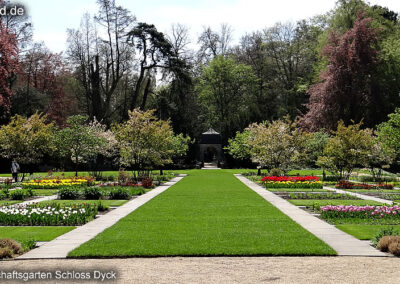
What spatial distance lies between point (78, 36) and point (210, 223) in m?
40.4

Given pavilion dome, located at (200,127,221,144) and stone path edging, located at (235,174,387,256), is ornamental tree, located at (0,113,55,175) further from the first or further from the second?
pavilion dome, located at (200,127,221,144)

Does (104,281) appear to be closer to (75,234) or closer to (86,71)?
(75,234)

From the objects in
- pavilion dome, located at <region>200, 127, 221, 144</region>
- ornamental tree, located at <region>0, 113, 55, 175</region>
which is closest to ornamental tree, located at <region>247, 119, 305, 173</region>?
ornamental tree, located at <region>0, 113, 55, 175</region>

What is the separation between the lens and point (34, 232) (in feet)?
33.9

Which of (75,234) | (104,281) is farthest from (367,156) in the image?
(104,281)

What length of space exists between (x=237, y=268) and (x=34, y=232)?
556 centimetres

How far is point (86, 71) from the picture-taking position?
162ft

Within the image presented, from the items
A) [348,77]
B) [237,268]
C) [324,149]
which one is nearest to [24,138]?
[324,149]

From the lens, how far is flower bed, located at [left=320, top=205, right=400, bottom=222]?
12.2 m

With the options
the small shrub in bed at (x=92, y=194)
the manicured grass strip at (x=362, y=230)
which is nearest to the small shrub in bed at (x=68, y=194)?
the small shrub in bed at (x=92, y=194)

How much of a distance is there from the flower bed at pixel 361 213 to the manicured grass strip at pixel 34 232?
719 centimetres

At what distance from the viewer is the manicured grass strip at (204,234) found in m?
8.25

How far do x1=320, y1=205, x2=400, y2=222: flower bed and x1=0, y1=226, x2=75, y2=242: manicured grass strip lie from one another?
7.19 metres

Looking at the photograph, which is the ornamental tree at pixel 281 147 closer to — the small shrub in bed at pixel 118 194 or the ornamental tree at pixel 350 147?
the ornamental tree at pixel 350 147
